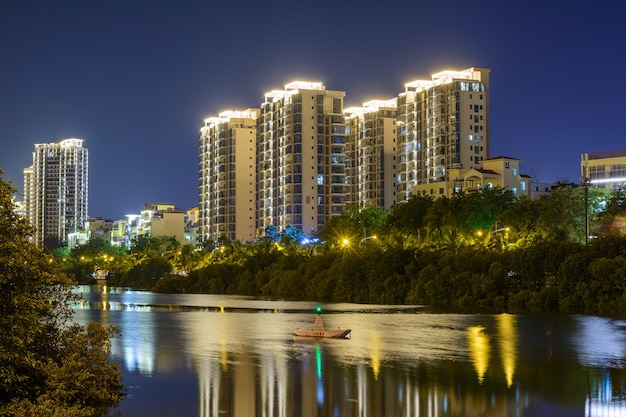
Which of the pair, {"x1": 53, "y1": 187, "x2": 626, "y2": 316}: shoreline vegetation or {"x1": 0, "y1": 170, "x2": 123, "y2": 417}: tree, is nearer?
{"x1": 0, "y1": 170, "x2": 123, "y2": 417}: tree

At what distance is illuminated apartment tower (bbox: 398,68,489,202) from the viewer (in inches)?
5689

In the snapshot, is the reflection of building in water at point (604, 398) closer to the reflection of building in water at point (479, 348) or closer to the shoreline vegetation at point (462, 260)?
the reflection of building in water at point (479, 348)

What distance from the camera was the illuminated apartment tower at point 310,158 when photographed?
530 ft

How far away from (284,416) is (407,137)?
14086 centimetres

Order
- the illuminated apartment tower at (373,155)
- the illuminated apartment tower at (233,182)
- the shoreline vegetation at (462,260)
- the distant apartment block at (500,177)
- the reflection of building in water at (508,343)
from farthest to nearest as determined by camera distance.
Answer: the illuminated apartment tower at (233,182), the illuminated apartment tower at (373,155), the distant apartment block at (500,177), the shoreline vegetation at (462,260), the reflection of building in water at (508,343)

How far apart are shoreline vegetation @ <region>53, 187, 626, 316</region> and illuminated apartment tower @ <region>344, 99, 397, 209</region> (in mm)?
56760

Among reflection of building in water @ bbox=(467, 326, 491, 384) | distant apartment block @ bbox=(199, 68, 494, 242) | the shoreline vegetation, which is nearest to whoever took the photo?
reflection of building in water @ bbox=(467, 326, 491, 384)

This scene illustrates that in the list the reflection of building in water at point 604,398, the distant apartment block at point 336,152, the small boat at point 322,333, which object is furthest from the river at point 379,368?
the distant apartment block at point 336,152

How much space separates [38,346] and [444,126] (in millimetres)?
129112

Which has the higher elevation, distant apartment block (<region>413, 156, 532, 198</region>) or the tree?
distant apartment block (<region>413, 156, 532, 198</region>)

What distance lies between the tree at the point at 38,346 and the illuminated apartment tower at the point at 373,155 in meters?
147

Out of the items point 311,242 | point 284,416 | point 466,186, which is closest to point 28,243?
point 284,416

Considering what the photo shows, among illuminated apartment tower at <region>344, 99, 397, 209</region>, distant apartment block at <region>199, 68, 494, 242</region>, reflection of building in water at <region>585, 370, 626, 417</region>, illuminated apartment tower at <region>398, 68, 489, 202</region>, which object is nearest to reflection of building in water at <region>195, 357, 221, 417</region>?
reflection of building in water at <region>585, 370, 626, 417</region>

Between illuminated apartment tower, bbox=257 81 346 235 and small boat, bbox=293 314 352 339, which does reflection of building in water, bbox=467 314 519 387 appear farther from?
illuminated apartment tower, bbox=257 81 346 235
